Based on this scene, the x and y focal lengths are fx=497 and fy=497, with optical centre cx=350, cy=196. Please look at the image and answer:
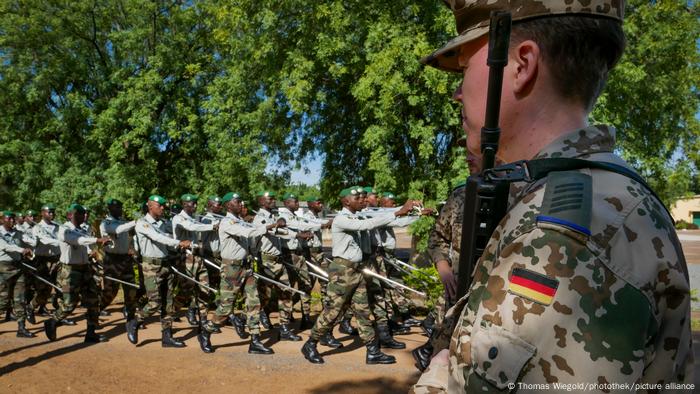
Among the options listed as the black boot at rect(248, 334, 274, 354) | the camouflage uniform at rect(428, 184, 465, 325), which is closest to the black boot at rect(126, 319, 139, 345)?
the black boot at rect(248, 334, 274, 354)

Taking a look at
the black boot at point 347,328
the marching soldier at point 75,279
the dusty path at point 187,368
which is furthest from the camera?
the black boot at point 347,328

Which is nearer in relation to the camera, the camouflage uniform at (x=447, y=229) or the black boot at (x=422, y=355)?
the camouflage uniform at (x=447, y=229)

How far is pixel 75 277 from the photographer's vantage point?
28.2 ft

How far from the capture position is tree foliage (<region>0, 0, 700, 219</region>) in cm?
1052

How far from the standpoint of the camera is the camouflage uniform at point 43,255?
1004 centimetres

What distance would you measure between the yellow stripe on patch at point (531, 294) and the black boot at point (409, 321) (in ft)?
27.8

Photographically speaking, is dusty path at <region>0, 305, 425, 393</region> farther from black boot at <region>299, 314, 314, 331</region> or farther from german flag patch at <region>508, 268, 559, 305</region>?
german flag patch at <region>508, 268, 559, 305</region>

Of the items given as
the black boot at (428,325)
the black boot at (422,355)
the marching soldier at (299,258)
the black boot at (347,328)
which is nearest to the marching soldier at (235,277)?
the marching soldier at (299,258)

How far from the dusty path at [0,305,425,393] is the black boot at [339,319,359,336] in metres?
0.30

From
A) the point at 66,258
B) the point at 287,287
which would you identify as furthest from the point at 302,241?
the point at 66,258

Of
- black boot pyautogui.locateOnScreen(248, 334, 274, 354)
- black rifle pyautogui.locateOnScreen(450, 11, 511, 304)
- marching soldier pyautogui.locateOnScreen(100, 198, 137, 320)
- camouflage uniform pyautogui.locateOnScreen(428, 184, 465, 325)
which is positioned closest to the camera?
black rifle pyautogui.locateOnScreen(450, 11, 511, 304)

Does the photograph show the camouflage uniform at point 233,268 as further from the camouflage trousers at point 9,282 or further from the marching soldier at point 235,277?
the camouflage trousers at point 9,282

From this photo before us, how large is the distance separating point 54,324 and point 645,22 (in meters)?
12.6

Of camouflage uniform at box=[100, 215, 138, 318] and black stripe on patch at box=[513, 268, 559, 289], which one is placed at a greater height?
black stripe on patch at box=[513, 268, 559, 289]
